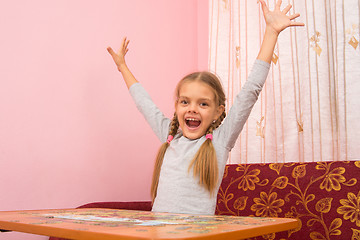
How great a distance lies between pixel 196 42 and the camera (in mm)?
2488

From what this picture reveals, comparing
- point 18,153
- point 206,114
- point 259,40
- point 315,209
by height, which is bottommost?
point 315,209

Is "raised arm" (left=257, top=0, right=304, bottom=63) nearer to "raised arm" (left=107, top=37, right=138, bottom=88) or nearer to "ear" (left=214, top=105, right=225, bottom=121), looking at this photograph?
"ear" (left=214, top=105, right=225, bottom=121)

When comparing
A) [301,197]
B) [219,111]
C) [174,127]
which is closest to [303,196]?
[301,197]

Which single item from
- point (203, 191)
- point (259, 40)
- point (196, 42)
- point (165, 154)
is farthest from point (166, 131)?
point (196, 42)

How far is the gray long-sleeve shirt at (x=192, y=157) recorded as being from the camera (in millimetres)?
1252

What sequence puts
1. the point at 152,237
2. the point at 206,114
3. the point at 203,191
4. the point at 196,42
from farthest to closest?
the point at 196,42 → the point at 206,114 → the point at 203,191 → the point at 152,237

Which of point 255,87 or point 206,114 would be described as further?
point 206,114

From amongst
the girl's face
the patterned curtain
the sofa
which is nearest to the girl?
the girl's face

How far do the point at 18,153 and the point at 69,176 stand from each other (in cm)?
24

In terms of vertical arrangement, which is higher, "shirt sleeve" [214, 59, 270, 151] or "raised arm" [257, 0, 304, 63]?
"raised arm" [257, 0, 304, 63]

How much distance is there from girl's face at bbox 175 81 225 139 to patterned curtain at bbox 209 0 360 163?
1.97 feet

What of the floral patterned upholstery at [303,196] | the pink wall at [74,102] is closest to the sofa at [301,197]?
the floral patterned upholstery at [303,196]

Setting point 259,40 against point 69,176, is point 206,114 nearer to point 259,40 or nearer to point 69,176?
point 69,176

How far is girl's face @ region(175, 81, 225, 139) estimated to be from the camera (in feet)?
4.56
